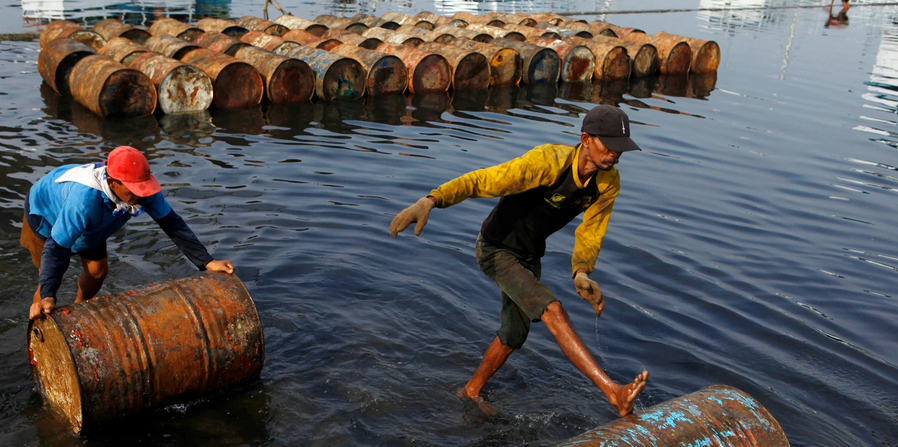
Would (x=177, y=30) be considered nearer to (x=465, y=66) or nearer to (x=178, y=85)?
(x=178, y=85)

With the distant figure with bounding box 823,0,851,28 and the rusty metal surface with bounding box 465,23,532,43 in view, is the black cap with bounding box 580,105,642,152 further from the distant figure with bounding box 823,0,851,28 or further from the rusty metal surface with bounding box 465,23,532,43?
the distant figure with bounding box 823,0,851,28

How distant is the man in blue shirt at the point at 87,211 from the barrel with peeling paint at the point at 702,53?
1735 centimetres

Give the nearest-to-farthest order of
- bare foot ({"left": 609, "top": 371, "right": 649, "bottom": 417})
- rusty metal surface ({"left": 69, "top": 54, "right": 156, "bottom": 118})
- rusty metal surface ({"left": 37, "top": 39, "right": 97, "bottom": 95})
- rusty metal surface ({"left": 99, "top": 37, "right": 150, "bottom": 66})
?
1. bare foot ({"left": 609, "top": 371, "right": 649, "bottom": 417})
2. rusty metal surface ({"left": 69, "top": 54, "right": 156, "bottom": 118})
3. rusty metal surface ({"left": 37, "top": 39, "right": 97, "bottom": 95})
4. rusty metal surface ({"left": 99, "top": 37, "right": 150, "bottom": 66})

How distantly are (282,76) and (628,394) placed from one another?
37.0 feet

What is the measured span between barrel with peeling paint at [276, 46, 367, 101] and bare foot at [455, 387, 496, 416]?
9958 millimetres

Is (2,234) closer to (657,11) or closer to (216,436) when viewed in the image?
(216,436)

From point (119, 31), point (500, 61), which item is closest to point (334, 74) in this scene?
point (500, 61)

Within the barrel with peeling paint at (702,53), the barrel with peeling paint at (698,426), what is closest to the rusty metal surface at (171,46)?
the barrel with peeling paint at (702,53)

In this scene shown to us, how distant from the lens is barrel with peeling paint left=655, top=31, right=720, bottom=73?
19297 mm

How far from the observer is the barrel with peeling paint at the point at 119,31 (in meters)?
16.5

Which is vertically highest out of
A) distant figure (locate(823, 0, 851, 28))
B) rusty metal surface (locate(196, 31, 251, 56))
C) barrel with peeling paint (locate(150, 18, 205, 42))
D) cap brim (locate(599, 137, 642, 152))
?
distant figure (locate(823, 0, 851, 28))

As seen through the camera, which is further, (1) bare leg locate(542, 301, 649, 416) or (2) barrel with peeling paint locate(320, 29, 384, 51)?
(2) barrel with peeling paint locate(320, 29, 384, 51)

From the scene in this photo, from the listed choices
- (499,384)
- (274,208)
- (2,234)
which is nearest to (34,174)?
(2,234)

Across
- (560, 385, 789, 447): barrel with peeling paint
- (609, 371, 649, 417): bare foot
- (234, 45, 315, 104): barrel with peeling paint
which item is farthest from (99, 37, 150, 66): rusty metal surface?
(560, 385, 789, 447): barrel with peeling paint
